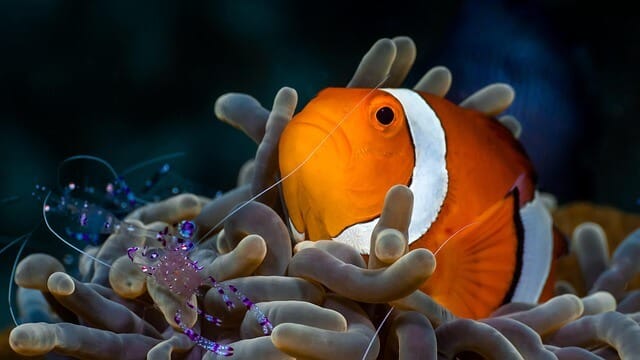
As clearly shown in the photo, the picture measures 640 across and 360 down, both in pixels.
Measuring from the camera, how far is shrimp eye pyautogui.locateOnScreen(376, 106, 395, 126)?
143 cm

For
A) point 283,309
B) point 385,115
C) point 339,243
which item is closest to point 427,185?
point 385,115

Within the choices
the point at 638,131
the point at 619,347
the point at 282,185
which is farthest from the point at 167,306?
the point at 638,131

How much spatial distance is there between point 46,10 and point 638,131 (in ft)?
10.2

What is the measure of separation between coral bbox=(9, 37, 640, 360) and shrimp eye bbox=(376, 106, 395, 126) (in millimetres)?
211

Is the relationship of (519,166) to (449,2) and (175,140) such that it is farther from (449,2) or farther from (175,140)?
(175,140)

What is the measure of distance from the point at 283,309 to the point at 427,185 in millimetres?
512

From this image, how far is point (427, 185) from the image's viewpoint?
1.50 metres

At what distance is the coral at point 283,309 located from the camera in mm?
1117

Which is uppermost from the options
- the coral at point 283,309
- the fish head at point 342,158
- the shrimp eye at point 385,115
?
the shrimp eye at point 385,115

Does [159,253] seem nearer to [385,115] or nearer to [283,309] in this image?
[283,309]

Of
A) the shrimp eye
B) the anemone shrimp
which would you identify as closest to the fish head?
the shrimp eye

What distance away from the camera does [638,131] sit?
3.61 meters

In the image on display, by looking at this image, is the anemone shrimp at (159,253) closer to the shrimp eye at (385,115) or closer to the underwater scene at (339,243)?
the underwater scene at (339,243)

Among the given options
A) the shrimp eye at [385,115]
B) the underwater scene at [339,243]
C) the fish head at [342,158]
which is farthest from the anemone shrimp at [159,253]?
the shrimp eye at [385,115]
